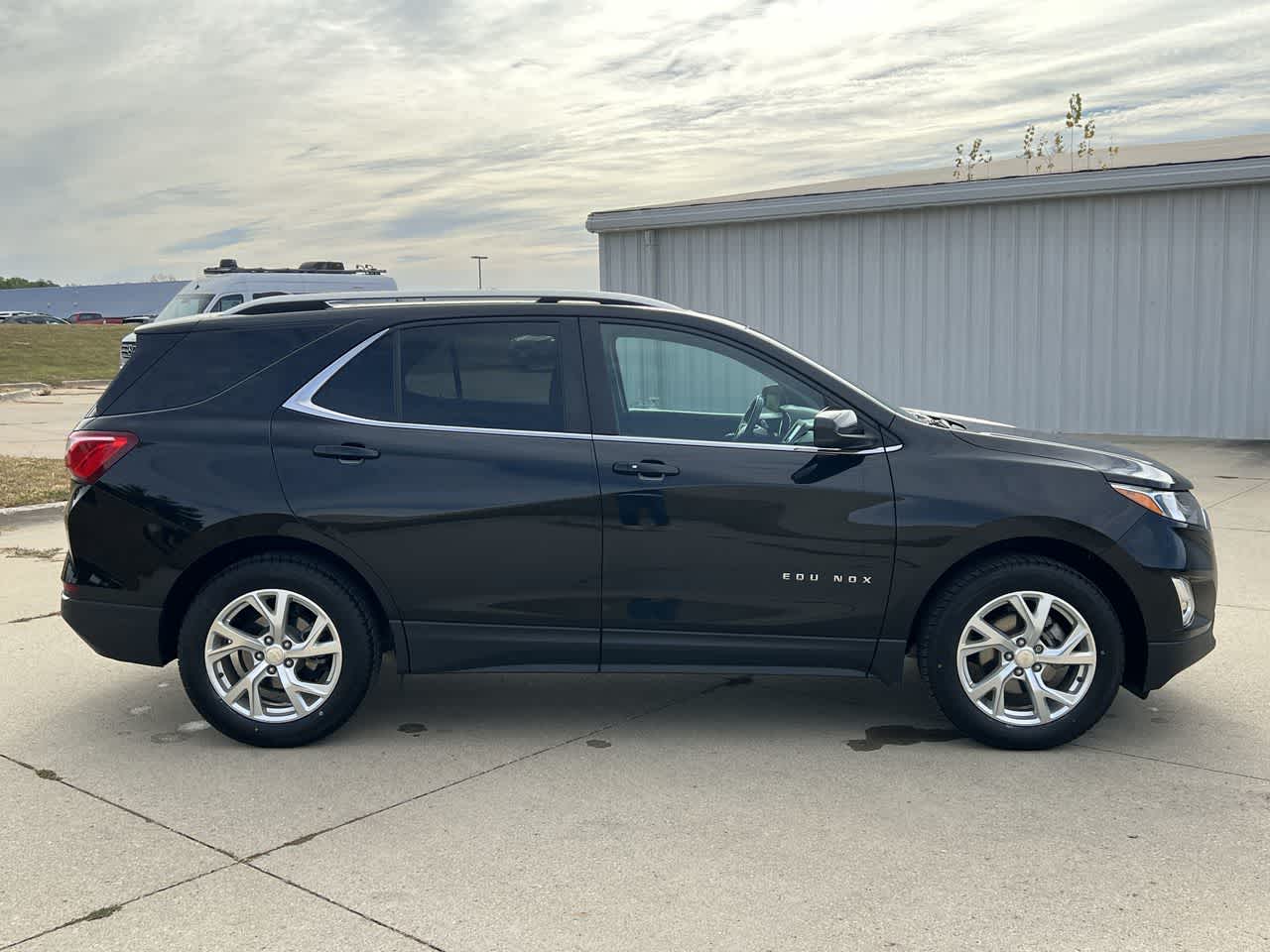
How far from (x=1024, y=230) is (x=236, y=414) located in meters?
12.2

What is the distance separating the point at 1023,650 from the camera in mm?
4879

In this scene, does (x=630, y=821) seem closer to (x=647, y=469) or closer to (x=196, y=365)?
(x=647, y=469)

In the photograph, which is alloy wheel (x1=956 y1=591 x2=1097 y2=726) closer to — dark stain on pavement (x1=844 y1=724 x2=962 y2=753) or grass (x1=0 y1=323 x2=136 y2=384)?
dark stain on pavement (x1=844 y1=724 x2=962 y2=753)

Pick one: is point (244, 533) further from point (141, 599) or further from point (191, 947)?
point (191, 947)

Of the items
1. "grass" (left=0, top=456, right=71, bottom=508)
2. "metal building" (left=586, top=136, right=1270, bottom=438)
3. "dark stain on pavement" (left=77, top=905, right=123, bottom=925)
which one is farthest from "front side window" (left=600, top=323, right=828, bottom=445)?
"metal building" (left=586, top=136, right=1270, bottom=438)

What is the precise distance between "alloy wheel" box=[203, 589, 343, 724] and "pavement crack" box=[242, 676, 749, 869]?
68 cm

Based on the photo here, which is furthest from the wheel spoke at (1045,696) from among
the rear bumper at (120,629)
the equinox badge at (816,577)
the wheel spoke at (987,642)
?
the rear bumper at (120,629)

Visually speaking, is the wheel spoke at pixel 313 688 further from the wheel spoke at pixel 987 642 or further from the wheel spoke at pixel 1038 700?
the wheel spoke at pixel 1038 700

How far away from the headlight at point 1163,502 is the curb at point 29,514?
8762 mm

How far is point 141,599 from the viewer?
500cm

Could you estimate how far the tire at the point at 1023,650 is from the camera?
16.0 feet

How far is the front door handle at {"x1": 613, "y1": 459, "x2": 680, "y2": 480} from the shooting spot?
4922 millimetres

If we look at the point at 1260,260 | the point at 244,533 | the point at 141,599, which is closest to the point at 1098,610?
the point at 244,533

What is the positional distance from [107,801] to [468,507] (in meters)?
1.63
